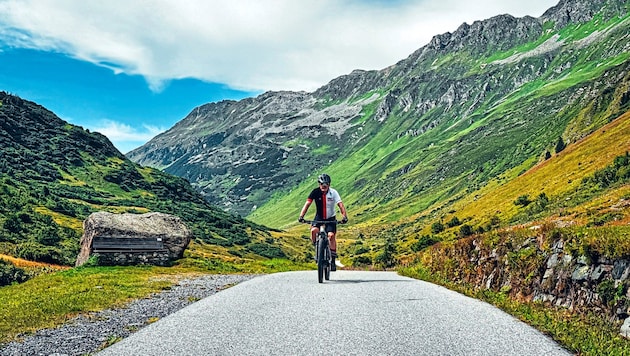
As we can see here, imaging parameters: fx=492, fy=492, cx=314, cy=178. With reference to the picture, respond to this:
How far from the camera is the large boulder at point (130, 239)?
27.1m

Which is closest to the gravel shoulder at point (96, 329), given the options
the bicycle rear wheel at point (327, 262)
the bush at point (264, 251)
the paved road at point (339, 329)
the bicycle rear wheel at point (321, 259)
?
the paved road at point (339, 329)

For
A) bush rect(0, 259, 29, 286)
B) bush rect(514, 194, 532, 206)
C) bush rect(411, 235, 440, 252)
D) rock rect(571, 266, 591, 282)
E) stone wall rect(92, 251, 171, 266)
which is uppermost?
rock rect(571, 266, 591, 282)

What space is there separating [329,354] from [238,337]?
1925mm

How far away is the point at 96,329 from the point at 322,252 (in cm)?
922

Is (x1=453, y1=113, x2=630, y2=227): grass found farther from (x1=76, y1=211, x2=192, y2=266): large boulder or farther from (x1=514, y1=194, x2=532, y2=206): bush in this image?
(x1=76, y1=211, x2=192, y2=266): large boulder

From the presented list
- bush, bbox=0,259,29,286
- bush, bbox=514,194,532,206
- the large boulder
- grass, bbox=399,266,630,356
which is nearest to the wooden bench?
the large boulder

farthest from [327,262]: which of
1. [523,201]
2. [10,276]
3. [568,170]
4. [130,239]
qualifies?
[568,170]

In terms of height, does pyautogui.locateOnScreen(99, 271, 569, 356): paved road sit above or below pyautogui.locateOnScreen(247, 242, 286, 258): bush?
above

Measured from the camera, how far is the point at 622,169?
222ft

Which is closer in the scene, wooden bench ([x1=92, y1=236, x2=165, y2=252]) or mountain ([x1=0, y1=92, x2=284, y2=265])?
wooden bench ([x1=92, y1=236, x2=165, y2=252])

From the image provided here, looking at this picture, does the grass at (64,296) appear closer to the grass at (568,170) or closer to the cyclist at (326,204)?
the cyclist at (326,204)

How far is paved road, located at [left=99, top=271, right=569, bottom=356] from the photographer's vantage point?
25.0 feet

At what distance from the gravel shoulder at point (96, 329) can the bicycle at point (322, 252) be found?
182 inches

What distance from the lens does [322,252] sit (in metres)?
17.9
